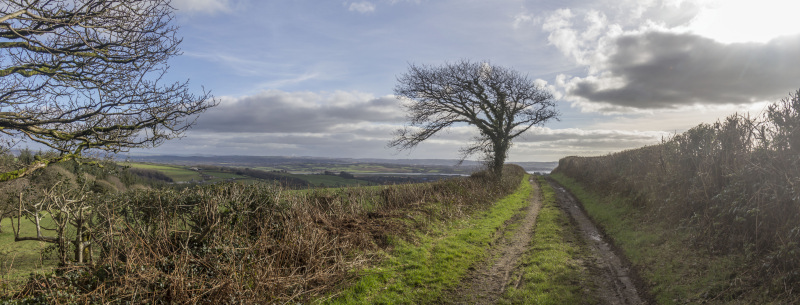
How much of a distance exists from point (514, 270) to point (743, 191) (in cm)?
561

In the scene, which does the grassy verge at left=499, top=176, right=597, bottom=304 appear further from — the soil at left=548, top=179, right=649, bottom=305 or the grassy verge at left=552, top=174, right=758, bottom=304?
the grassy verge at left=552, top=174, right=758, bottom=304

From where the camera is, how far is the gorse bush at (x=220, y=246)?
525cm

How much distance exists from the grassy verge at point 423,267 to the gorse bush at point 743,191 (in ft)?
18.5

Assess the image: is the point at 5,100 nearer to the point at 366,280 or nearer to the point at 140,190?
the point at 140,190

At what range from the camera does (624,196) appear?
1677 centimetres

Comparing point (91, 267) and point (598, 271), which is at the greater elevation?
point (91, 267)

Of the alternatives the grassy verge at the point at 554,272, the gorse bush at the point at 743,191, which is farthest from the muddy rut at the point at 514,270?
the gorse bush at the point at 743,191

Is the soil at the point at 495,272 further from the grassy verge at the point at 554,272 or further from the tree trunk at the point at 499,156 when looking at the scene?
the tree trunk at the point at 499,156

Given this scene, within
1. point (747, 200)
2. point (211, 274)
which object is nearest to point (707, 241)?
point (747, 200)

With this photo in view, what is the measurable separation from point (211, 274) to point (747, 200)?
37.4 ft

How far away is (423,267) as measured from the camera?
8.61 m

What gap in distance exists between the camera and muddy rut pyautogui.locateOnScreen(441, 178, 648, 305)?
7.03 m

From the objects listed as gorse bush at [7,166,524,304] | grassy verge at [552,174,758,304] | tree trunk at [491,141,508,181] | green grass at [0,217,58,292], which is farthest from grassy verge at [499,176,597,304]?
tree trunk at [491,141,508,181]

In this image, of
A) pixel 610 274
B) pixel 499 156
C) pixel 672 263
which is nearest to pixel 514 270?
pixel 610 274
